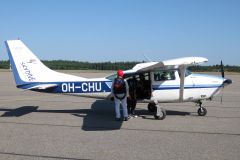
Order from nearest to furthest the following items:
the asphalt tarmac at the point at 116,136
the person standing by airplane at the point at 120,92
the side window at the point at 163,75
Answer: the asphalt tarmac at the point at 116,136 < the person standing by airplane at the point at 120,92 < the side window at the point at 163,75

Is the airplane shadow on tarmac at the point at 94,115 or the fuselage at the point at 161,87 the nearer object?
the airplane shadow on tarmac at the point at 94,115

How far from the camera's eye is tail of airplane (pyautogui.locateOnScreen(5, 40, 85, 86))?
36.9 feet

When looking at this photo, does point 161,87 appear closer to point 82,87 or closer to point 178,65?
point 178,65

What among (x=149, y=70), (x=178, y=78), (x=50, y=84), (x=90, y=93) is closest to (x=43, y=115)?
(x=50, y=84)

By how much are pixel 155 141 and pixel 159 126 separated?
75.2 inches

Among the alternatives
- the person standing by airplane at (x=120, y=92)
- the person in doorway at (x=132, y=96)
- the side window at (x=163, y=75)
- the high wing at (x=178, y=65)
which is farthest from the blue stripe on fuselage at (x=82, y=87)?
the side window at (x=163, y=75)

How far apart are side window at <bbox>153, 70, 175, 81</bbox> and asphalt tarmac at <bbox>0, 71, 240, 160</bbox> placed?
1.32 metres

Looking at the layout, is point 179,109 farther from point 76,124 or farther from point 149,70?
point 76,124

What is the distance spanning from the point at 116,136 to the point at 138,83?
3.62 m

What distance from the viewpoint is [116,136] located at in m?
7.89

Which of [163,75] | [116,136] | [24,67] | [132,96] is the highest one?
[24,67]

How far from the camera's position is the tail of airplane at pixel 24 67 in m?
11.2

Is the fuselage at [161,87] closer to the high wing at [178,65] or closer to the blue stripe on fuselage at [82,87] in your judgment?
the blue stripe on fuselage at [82,87]

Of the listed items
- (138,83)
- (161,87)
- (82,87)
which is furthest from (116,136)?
(82,87)
